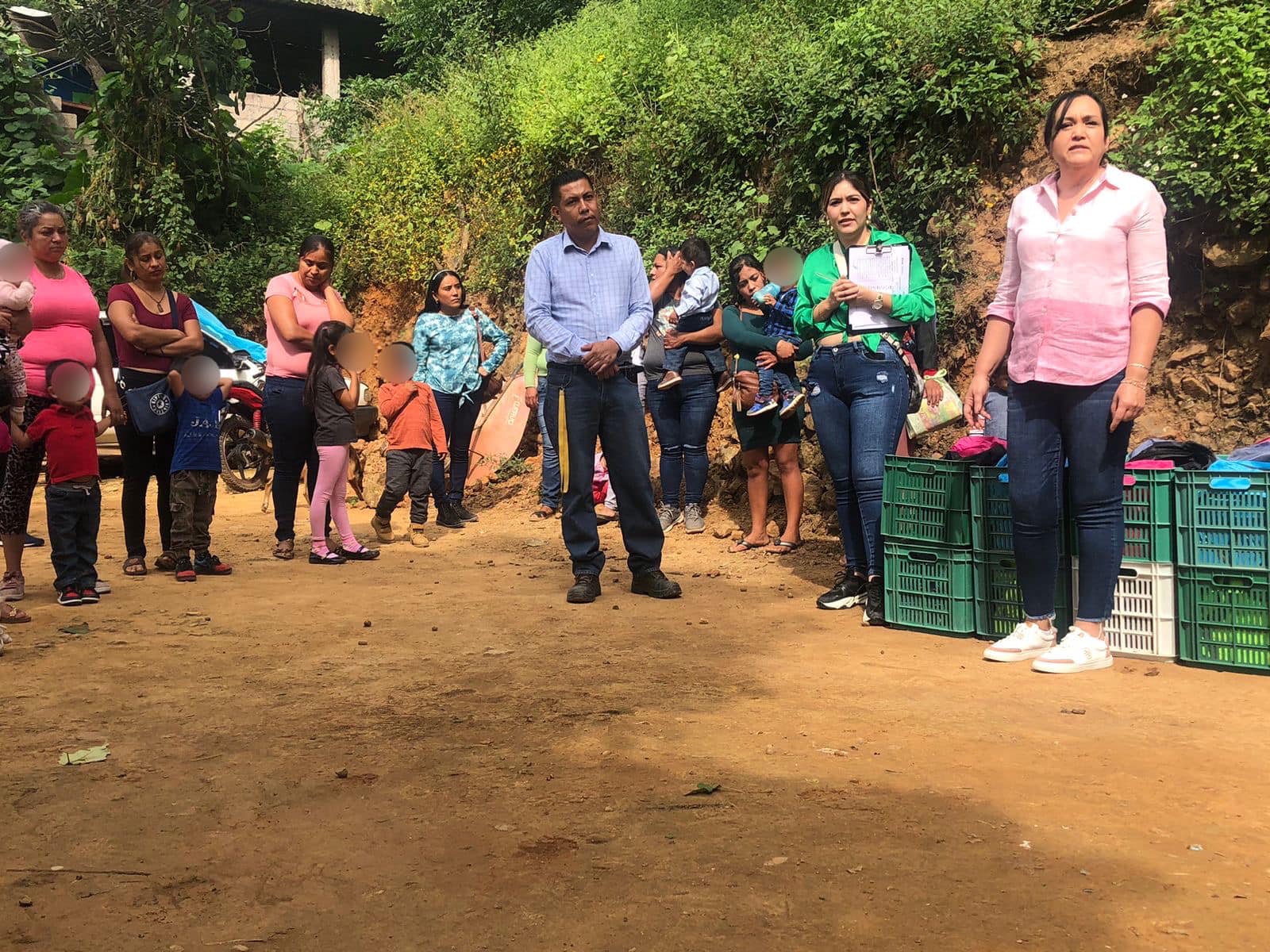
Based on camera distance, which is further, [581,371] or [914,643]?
[581,371]

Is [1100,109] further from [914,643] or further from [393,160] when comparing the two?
[393,160]

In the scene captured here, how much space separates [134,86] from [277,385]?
1050cm

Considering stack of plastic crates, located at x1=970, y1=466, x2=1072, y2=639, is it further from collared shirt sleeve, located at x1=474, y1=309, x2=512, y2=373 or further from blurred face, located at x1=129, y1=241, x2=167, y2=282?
collared shirt sleeve, located at x1=474, y1=309, x2=512, y2=373

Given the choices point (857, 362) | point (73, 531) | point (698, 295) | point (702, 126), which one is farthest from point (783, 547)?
point (702, 126)

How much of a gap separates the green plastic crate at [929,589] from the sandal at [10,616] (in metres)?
4.27

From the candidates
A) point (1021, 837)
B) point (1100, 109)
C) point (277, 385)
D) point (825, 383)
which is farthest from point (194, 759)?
point (277, 385)

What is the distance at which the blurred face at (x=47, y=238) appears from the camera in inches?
246

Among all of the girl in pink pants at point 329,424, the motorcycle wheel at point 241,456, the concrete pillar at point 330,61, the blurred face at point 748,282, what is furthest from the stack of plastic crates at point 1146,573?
the concrete pillar at point 330,61

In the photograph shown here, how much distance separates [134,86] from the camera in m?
16.3

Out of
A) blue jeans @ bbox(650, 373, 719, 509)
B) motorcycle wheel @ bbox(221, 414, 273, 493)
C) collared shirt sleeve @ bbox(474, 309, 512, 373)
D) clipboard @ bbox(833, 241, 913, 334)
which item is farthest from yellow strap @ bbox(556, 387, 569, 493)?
motorcycle wheel @ bbox(221, 414, 273, 493)

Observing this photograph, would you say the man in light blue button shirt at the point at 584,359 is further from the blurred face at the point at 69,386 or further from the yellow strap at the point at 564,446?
the blurred face at the point at 69,386

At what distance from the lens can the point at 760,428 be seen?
318 inches

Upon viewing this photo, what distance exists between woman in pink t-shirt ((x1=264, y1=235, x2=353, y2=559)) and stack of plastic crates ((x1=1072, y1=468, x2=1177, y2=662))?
514 centimetres

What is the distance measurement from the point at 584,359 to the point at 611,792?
328 cm
